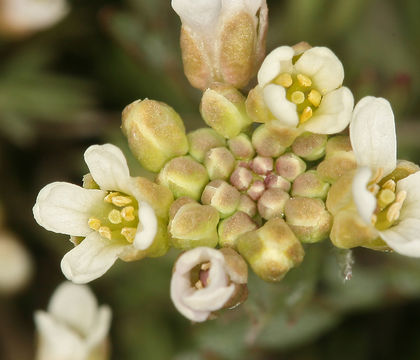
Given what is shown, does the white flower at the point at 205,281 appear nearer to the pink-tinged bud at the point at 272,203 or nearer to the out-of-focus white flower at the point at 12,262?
the pink-tinged bud at the point at 272,203

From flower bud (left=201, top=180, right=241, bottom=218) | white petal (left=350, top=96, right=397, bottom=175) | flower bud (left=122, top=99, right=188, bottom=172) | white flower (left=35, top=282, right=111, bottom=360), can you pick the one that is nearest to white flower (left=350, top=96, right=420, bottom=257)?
white petal (left=350, top=96, right=397, bottom=175)

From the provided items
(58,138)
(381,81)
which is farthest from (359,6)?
(58,138)

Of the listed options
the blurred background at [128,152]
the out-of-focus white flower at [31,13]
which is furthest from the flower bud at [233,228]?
the out-of-focus white flower at [31,13]

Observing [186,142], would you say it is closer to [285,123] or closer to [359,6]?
[285,123]

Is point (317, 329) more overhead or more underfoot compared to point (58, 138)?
more underfoot

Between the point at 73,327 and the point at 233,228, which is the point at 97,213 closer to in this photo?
the point at 233,228

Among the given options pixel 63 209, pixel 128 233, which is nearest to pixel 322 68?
pixel 128 233
